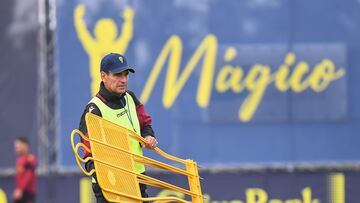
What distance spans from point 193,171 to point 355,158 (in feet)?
21.5

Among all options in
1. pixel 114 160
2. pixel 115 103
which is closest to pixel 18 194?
pixel 115 103

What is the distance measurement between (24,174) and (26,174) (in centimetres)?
3

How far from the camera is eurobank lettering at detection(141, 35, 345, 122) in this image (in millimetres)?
12203

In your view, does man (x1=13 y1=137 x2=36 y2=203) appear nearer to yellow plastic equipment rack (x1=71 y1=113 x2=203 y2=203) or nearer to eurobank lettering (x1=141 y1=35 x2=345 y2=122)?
eurobank lettering (x1=141 y1=35 x2=345 y2=122)

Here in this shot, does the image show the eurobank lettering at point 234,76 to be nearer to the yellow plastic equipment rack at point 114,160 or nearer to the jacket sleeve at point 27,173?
the jacket sleeve at point 27,173

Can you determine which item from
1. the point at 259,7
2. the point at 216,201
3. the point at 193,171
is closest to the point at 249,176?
the point at 216,201

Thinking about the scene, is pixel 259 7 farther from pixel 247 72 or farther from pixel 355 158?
pixel 355 158

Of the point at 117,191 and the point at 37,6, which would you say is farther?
the point at 37,6

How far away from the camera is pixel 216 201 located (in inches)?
459

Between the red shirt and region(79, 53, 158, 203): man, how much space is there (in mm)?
5380

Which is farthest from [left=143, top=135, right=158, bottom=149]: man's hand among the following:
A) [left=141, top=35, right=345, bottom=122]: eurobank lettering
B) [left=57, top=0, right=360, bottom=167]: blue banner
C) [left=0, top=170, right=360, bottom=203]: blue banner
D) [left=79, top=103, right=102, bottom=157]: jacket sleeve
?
[left=141, top=35, right=345, bottom=122]: eurobank lettering

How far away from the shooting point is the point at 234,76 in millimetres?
12266

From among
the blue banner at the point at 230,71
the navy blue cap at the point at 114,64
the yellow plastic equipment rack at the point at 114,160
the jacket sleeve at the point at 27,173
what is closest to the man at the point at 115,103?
the navy blue cap at the point at 114,64

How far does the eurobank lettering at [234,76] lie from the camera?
40.0 feet
